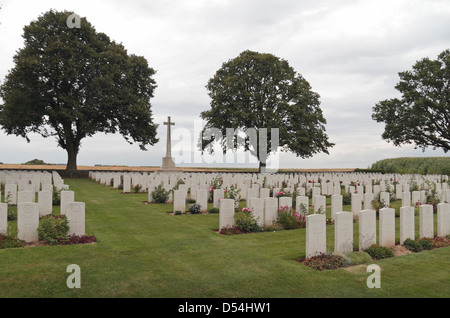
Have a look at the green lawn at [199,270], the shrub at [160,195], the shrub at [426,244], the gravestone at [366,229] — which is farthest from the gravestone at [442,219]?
the shrub at [160,195]

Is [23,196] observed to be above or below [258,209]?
above

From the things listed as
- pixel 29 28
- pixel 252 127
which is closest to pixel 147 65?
pixel 29 28

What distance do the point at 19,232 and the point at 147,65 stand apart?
2800 centimetres

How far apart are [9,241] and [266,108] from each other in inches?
1125

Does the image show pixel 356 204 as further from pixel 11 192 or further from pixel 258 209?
pixel 11 192

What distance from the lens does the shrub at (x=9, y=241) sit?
279 inches

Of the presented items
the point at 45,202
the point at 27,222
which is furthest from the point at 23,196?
the point at 27,222

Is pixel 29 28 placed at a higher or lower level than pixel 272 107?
higher

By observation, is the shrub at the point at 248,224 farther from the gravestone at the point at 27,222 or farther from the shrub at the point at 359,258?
the gravestone at the point at 27,222

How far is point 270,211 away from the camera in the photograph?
32.1 feet

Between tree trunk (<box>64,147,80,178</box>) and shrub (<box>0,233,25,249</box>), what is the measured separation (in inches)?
981

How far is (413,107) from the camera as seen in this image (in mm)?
35875

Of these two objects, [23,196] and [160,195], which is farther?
[160,195]
